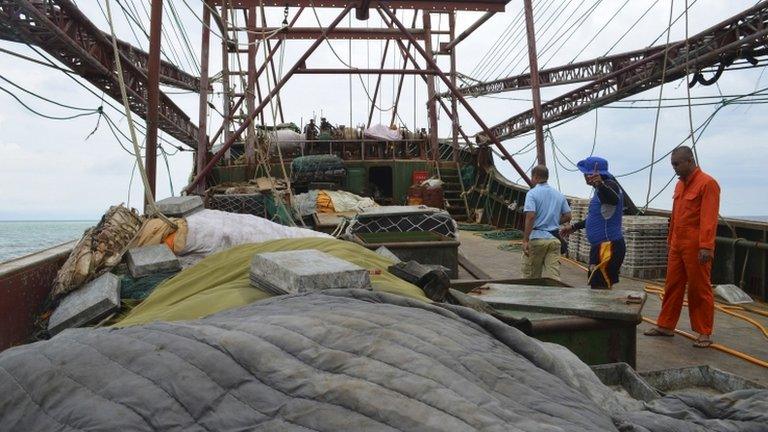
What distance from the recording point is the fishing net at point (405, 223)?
7.02 m

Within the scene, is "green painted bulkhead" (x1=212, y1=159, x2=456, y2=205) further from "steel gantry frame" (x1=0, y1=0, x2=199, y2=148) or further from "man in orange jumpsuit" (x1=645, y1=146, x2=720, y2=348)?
"man in orange jumpsuit" (x1=645, y1=146, x2=720, y2=348)

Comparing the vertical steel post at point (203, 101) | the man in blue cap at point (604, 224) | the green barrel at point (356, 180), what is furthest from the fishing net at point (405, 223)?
the green barrel at point (356, 180)

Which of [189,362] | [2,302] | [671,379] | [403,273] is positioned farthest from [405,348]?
[2,302]

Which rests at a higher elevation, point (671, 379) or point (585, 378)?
point (585, 378)

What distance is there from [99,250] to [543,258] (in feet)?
13.8

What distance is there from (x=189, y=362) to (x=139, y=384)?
5.7 inches

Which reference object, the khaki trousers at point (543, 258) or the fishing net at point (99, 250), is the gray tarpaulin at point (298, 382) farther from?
the khaki trousers at point (543, 258)

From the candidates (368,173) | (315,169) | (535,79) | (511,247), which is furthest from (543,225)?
(368,173)

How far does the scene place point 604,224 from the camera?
5.20 metres

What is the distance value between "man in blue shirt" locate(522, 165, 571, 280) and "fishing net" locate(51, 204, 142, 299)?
152 inches

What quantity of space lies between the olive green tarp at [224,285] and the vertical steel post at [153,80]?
2.80 m

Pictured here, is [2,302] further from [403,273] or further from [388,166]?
[388,166]

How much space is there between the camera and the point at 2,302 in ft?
13.0

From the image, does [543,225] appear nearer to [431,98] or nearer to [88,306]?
[88,306]
